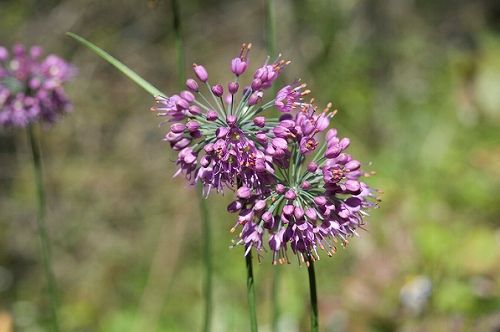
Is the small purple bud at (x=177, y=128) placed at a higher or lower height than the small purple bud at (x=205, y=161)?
higher

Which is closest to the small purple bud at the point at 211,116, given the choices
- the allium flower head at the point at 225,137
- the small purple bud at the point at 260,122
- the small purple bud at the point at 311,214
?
the allium flower head at the point at 225,137

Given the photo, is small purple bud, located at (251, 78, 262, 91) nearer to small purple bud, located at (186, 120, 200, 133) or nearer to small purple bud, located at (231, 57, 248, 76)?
small purple bud, located at (231, 57, 248, 76)

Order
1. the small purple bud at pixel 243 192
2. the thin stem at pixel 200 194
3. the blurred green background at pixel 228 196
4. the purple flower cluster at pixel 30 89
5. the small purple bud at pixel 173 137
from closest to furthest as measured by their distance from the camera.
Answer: the small purple bud at pixel 243 192 < the small purple bud at pixel 173 137 < the thin stem at pixel 200 194 < the purple flower cluster at pixel 30 89 < the blurred green background at pixel 228 196

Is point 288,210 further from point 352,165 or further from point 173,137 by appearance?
point 173,137

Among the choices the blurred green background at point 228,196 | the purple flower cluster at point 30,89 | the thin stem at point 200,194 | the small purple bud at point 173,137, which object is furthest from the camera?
the blurred green background at point 228,196

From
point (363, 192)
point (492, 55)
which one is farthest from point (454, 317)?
point (492, 55)

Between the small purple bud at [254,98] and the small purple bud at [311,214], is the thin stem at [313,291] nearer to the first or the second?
the small purple bud at [311,214]

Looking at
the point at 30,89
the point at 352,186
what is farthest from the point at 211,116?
the point at 30,89

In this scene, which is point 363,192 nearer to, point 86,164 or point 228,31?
point 86,164
